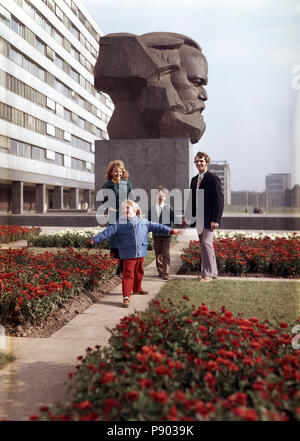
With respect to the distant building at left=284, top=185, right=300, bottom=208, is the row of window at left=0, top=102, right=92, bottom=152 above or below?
above

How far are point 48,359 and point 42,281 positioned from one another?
1.80m

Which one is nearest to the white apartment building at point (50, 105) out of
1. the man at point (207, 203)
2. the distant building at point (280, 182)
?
the man at point (207, 203)

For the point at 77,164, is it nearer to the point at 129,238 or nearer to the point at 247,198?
the point at 129,238

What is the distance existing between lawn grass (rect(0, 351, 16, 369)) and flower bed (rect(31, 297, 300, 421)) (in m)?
1.03

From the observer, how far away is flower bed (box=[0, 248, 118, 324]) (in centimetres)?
448

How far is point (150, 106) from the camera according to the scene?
682 inches

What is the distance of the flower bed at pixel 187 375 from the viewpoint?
1.97 m

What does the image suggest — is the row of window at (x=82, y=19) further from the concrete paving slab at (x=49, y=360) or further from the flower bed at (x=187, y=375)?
the flower bed at (x=187, y=375)

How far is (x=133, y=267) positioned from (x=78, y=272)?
1.02 metres

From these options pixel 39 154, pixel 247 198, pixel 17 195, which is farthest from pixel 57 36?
pixel 247 198

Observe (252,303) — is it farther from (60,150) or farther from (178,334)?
(60,150)

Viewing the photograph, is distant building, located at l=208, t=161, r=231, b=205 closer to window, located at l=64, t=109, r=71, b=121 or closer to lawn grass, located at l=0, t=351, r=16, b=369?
window, located at l=64, t=109, r=71, b=121

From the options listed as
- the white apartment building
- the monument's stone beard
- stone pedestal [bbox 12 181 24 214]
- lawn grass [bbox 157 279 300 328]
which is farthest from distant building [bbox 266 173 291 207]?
stone pedestal [bbox 12 181 24 214]

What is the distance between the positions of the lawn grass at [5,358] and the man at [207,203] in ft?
12.2
